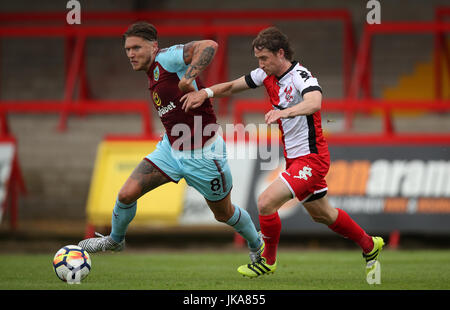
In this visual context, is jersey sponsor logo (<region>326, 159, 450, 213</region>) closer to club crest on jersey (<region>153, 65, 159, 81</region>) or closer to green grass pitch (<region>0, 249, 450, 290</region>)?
green grass pitch (<region>0, 249, 450, 290</region>)

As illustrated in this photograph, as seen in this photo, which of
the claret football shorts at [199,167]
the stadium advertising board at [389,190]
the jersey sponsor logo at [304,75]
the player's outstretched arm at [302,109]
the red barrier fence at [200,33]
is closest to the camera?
the player's outstretched arm at [302,109]

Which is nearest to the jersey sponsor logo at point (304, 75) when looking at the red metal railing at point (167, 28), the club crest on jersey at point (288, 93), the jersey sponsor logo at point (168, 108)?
the club crest on jersey at point (288, 93)

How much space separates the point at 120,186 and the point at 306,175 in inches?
214

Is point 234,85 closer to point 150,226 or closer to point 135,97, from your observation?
point 150,226

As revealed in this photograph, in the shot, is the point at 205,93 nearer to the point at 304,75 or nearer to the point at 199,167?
the point at 199,167

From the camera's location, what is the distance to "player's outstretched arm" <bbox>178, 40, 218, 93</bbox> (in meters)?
6.97

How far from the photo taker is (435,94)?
15.7 meters

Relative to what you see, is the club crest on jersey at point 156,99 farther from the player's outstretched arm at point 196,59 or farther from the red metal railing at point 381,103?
the red metal railing at point 381,103

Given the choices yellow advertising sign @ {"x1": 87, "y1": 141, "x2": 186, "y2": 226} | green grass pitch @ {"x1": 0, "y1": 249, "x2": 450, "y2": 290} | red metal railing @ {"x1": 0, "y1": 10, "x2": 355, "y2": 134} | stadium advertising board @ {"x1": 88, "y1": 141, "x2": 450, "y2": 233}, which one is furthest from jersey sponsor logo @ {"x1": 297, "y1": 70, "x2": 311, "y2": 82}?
red metal railing @ {"x1": 0, "y1": 10, "x2": 355, "y2": 134}

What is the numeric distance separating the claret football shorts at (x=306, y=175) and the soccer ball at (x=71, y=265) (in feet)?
6.55

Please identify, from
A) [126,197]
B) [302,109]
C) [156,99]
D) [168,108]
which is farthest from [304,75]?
[126,197]

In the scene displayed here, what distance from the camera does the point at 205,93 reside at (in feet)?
23.4

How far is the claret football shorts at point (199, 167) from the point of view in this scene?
740 centimetres

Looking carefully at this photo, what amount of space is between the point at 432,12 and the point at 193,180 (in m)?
12.1
